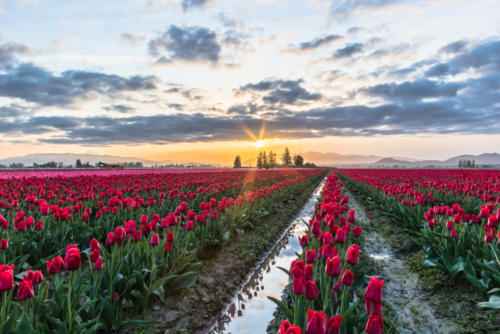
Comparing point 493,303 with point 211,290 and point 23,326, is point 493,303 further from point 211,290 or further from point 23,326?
point 23,326

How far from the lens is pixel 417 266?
5789 mm

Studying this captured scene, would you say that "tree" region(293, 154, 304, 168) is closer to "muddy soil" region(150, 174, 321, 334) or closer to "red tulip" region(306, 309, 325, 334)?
"muddy soil" region(150, 174, 321, 334)

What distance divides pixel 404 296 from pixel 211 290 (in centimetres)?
313

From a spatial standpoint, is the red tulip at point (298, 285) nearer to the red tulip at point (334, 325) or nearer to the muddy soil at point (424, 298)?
the red tulip at point (334, 325)

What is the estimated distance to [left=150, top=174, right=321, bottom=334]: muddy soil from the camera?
4020mm

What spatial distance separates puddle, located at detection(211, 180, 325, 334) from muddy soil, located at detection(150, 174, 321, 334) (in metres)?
0.15

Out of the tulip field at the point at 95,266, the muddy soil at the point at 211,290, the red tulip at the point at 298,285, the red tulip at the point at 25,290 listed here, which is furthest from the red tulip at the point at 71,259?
the red tulip at the point at 298,285

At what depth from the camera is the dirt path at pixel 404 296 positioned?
381 centimetres

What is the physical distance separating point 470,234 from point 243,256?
4.37 metres

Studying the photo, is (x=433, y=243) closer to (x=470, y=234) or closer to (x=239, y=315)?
(x=470, y=234)

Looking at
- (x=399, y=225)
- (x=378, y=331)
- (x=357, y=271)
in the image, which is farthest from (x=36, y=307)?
(x=399, y=225)

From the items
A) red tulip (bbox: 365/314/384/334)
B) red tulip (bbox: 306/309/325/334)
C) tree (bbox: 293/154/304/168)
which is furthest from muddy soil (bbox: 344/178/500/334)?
tree (bbox: 293/154/304/168)

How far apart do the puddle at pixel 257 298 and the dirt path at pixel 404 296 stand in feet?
5.68

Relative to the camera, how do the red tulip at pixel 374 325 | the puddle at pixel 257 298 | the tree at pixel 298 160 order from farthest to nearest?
the tree at pixel 298 160 < the puddle at pixel 257 298 < the red tulip at pixel 374 325
